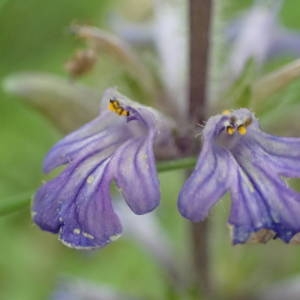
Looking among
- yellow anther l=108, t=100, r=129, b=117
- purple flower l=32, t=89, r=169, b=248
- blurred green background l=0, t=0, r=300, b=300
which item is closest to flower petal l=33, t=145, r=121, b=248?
purple flower l=32, t=89, r=169, b=248

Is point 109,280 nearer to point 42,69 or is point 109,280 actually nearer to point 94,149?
point 42,69

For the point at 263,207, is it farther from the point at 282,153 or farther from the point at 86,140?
the point at 86,140

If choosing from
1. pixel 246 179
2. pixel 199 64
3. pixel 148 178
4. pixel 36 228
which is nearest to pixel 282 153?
pixel 246 179

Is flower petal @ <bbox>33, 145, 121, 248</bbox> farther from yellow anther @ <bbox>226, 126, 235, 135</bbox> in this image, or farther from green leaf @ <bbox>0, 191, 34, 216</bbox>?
yellow anther @ <bbox>226, 126, 235, 135</bbox>

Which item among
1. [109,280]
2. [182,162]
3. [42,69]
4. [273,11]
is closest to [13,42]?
[42,69]

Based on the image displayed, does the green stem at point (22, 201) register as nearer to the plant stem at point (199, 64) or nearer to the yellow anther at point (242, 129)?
the yellow anther at point (242, 129)

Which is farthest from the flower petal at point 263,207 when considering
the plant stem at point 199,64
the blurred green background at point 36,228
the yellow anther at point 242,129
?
the blurred green background at point 36,228
